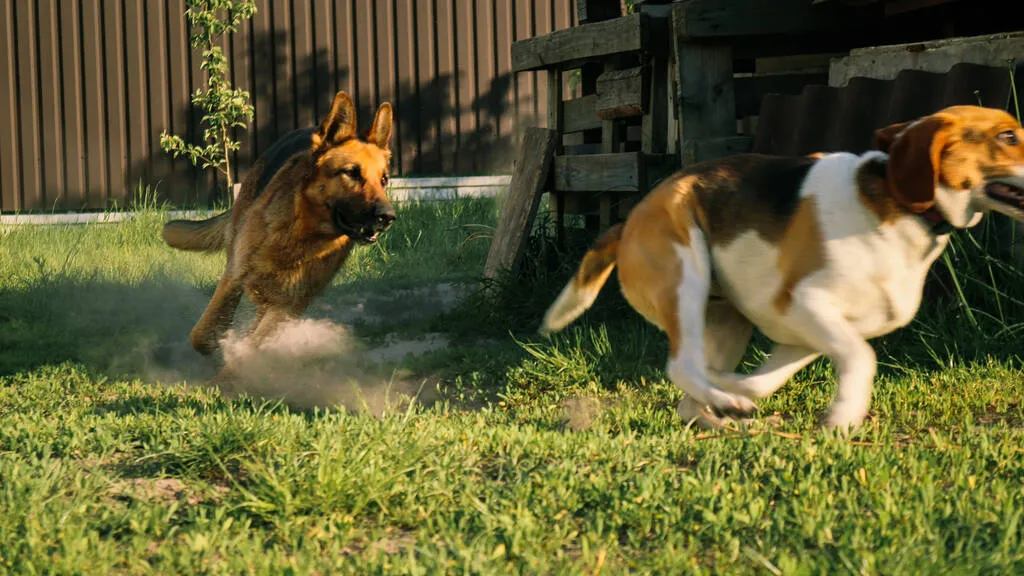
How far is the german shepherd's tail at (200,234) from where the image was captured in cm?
752

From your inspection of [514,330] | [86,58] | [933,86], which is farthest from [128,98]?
[933,86]

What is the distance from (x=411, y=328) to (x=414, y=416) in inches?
121

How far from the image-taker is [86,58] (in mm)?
13125

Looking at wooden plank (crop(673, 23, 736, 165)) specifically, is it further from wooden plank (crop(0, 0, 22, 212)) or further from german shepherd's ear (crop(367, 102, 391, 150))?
wooden plank (crop(0, 0, 22, 212))

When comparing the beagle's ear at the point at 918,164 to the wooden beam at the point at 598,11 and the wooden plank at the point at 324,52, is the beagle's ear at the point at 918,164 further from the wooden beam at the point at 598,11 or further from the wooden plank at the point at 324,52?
the wooden plank at the point at 324,52

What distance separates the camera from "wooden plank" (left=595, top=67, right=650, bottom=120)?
688 centimetres

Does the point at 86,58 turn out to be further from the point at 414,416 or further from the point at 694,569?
the point at 694,569

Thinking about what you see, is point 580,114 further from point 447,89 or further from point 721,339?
point 447,89

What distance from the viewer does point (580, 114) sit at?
8.04 metres

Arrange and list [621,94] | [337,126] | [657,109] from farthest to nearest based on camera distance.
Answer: [621,94] → [657,109] → [337,126]

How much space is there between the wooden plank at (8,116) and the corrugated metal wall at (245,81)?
0.04 feet

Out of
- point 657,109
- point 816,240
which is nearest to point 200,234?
point 657,109

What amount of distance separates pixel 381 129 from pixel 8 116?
27.5 feet

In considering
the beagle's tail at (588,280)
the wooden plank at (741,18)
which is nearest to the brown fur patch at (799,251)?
the beagle's tail at (588,280)
